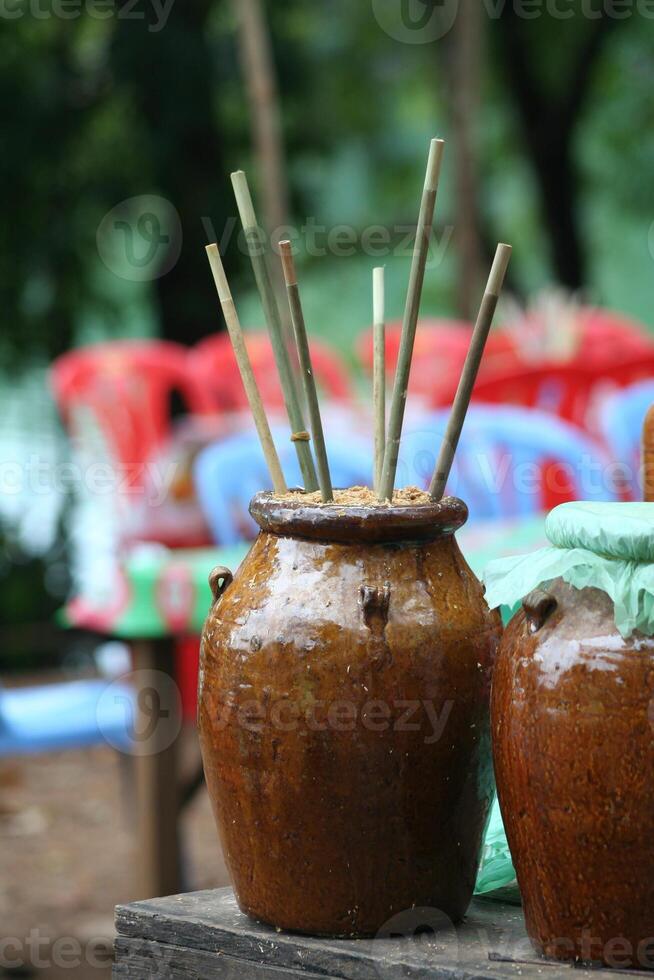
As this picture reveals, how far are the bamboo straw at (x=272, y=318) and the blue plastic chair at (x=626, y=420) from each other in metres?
2.55

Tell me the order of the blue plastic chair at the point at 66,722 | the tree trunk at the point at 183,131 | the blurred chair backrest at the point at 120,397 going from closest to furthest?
the blue plastic chair at the point at 66,722
the blurred chair backrest at the point at 120,397
the tree trunk at the point at 183,131

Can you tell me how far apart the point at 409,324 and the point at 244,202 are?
0.20 m

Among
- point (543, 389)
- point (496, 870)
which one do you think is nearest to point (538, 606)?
point (496, 870)

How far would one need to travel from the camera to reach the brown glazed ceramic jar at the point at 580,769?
111cm

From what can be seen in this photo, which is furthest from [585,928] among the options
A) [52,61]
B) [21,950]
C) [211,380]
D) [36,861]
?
[52,61]

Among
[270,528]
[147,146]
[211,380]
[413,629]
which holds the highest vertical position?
[147,146]

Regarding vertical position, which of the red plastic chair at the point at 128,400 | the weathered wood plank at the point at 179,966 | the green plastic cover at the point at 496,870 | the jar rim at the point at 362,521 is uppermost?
the red plastic chair at the point at 128,400

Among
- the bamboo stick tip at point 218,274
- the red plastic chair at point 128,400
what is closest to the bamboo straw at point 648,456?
the bamboo stick tip at point 218,274

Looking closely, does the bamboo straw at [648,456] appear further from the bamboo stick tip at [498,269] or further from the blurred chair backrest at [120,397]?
the blurred chair backrest at [120,397]

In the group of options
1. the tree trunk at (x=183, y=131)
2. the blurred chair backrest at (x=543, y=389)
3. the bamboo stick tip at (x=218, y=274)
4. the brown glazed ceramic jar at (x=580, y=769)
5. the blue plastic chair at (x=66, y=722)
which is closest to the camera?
the brown glazed ceramic jar at (x=580, y=769)

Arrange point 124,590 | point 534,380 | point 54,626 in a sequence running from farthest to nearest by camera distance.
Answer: point 54,626 → point 534,380 → point 124,590

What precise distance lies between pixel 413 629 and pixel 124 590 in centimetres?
187

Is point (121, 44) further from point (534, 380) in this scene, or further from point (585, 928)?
point (585, 928)

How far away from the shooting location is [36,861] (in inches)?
183
